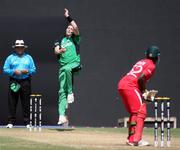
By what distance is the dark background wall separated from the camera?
74.2ft

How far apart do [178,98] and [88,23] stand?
3407 mm

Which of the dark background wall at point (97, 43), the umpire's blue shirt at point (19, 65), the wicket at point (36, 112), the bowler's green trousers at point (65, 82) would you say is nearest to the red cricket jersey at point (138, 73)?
the wicket at point (36, 112)

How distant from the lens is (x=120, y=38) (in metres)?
23.0

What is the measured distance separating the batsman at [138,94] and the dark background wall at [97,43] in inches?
339

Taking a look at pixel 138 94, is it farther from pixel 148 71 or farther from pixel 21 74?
pixel 21 74

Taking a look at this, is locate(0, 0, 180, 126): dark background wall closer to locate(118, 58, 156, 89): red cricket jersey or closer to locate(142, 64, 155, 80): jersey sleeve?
locate(118, 58, 156, 89): red cricket jersey

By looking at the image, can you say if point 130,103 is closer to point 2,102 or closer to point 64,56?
point 64,56

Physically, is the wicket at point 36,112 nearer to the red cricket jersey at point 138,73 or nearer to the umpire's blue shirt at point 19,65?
the umpire's blue shirt at point 19,65

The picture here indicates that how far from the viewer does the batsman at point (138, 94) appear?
1387 centimetres

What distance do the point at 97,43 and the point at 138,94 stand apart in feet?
29.6

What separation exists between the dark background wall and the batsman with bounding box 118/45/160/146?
862cm

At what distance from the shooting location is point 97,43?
906 inches

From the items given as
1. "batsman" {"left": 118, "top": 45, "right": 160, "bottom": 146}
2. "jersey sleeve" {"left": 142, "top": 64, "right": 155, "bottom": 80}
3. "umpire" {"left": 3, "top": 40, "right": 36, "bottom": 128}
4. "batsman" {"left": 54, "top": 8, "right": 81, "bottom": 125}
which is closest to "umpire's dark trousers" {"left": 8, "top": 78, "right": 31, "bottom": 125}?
"umpire" {"left": 3, "top": 40, "right": 36, "bottom": 128}

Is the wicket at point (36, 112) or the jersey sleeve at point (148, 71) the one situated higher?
the jersey sleeve at point (148, 71)
